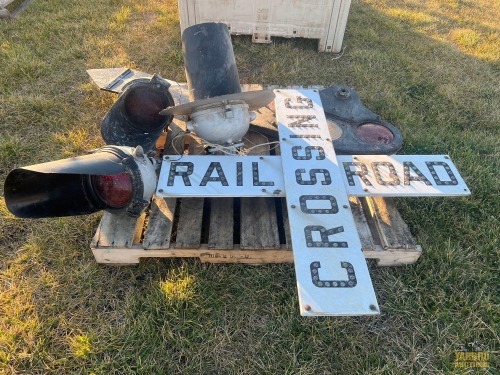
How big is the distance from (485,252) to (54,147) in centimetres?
325

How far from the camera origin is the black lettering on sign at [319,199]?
191 centimetres

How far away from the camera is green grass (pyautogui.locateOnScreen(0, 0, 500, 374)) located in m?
1.80

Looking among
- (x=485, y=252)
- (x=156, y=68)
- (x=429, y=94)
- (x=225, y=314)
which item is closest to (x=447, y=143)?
(x=429, y=94)

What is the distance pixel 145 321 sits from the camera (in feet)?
6.18

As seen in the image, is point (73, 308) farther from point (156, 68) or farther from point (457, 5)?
point (457, 5)

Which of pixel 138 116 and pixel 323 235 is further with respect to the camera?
pixel 138 116

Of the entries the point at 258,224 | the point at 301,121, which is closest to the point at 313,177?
the point at 258,224

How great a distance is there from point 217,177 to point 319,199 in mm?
598

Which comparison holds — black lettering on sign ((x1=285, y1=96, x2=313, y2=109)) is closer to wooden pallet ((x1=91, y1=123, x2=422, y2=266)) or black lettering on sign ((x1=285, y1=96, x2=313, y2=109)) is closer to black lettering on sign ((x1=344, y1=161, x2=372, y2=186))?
black lettering on sign ((x1=344, y1=161, x2=372, y2=186))

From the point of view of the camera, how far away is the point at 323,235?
181 centimetres

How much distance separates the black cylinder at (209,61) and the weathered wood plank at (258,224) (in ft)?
2.44

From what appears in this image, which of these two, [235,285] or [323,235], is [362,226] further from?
[235,285]

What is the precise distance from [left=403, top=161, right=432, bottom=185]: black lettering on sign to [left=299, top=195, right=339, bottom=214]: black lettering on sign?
0.51m

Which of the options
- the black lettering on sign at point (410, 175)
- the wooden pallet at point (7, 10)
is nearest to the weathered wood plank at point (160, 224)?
the black lettering on sign at point (410, 175)
